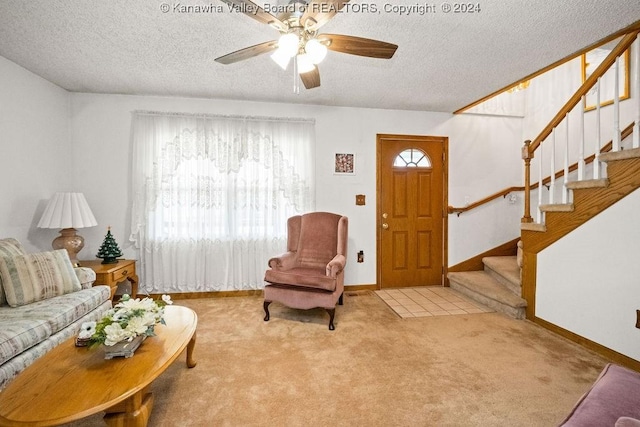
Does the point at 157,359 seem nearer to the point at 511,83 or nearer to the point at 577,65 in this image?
the point at 511,83

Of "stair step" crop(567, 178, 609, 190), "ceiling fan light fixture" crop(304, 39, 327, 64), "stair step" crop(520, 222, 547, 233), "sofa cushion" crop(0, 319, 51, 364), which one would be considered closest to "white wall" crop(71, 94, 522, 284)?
"stair step" crop(520, 222, 547, 233)

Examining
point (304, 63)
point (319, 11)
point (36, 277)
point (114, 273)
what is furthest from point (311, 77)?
point (114, 273)

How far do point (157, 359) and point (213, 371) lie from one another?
27.3 inches

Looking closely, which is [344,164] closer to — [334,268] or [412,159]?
[412,159]

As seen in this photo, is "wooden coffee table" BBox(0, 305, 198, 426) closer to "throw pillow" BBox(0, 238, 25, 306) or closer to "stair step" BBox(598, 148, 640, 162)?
"throw pillow" BBox(0, 238, 25, 306)

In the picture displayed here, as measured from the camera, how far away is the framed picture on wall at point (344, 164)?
390cm

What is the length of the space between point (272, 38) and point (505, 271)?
3.53 m

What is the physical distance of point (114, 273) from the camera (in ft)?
9.39

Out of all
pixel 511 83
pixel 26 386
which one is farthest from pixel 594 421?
pixel 511 83

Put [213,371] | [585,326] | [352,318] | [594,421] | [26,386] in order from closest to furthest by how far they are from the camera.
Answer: [594,421]
[26,386]
[213,371]
[585,326]
[352,318]

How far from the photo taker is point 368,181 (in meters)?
3.95

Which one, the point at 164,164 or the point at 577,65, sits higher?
the point at 577,65

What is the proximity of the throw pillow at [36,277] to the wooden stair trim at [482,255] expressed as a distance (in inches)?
168

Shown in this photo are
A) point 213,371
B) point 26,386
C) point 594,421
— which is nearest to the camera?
point 594,421
